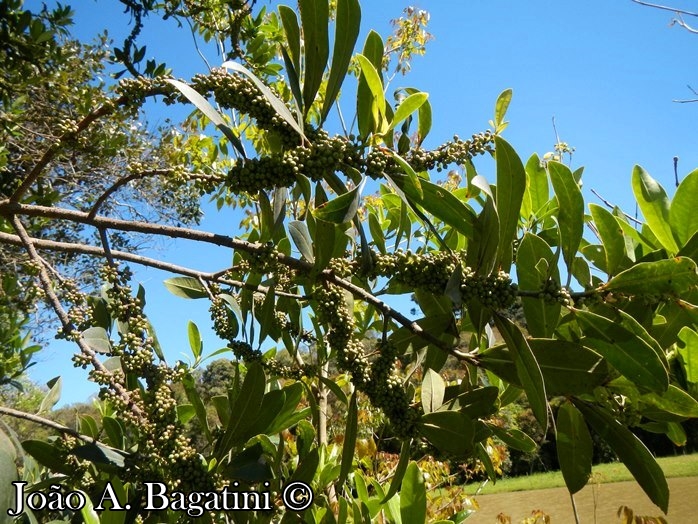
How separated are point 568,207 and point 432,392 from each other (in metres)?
0.45

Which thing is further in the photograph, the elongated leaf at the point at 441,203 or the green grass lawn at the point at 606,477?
the green grass lawn at the point at 606,477

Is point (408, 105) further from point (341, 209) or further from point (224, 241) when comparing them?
point (224, 241)

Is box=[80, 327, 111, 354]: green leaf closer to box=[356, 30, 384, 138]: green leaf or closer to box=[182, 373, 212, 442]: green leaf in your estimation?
Result: box=[182, 373, 212, 442]: green leaf

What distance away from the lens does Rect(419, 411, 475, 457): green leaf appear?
2.89 ft

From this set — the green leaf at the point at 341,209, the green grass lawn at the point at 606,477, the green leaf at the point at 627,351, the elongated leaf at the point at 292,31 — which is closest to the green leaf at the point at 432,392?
the green leaf at the point at 627,351

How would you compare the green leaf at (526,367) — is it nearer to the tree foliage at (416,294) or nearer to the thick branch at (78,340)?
the tree foliage at (416,294)

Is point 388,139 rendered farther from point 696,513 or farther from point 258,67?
point 696,513

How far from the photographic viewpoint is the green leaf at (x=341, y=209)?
751 mm

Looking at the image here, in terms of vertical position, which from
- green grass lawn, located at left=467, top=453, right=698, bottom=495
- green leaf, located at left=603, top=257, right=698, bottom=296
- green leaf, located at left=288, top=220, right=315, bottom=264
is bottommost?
green grass lawn, located at left=467, top=453, right=698, bottom=495

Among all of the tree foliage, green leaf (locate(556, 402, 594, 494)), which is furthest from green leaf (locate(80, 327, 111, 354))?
green leaf (locate(556, 402, 594, 494))

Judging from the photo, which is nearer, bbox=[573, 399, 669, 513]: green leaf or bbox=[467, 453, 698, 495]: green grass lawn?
bbox=[573, 399, 669, 513]: green leaf

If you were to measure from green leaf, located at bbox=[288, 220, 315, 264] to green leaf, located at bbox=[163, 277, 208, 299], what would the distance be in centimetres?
48

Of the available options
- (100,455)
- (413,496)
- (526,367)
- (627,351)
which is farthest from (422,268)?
(100,455)

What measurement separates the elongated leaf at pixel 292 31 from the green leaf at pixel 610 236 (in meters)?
0.58
